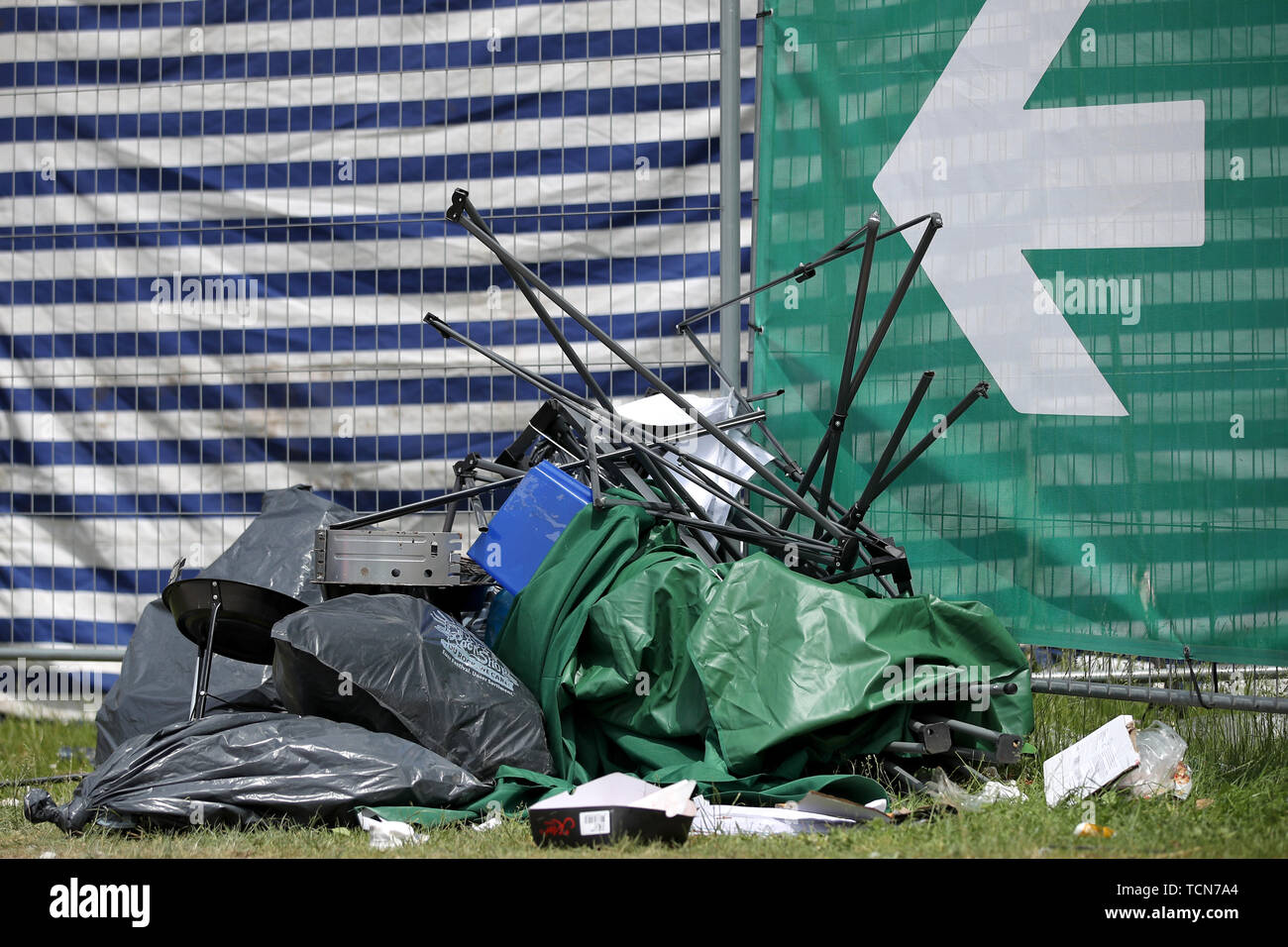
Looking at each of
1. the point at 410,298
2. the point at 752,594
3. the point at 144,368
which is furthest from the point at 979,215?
the point at 144,368

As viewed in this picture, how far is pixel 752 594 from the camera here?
313 centimetres

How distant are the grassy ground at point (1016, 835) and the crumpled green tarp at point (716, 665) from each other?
0.24 meters

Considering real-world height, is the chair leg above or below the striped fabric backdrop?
below

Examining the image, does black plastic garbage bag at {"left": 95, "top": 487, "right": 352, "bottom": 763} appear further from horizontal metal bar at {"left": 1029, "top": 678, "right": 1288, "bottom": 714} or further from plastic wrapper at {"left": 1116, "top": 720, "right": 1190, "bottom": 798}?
plastic wrapper at {"left": 1116, "top": 720, "right": 1190, "bottom": 798}

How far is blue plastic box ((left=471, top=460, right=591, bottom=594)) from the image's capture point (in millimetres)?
3453

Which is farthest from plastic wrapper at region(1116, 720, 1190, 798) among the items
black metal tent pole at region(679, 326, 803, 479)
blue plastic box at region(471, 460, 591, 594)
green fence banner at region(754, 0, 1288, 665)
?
blue plastic box at region(471, 460, 591, 594)

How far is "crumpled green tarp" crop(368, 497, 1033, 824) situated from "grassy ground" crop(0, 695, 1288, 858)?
0.79ft

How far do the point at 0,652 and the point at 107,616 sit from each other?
435 millimetres

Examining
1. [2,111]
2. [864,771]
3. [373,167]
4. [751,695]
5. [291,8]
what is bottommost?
[864,771]

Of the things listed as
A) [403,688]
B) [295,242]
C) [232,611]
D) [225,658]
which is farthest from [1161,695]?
[295,242]

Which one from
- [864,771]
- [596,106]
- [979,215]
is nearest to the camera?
[864,771]

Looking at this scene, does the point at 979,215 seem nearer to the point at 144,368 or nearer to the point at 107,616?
the point at 144,368

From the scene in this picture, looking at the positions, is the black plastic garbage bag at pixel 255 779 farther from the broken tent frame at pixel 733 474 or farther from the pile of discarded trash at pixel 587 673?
the broken tent frame at pixel 733 474

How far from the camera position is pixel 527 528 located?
347 cm
